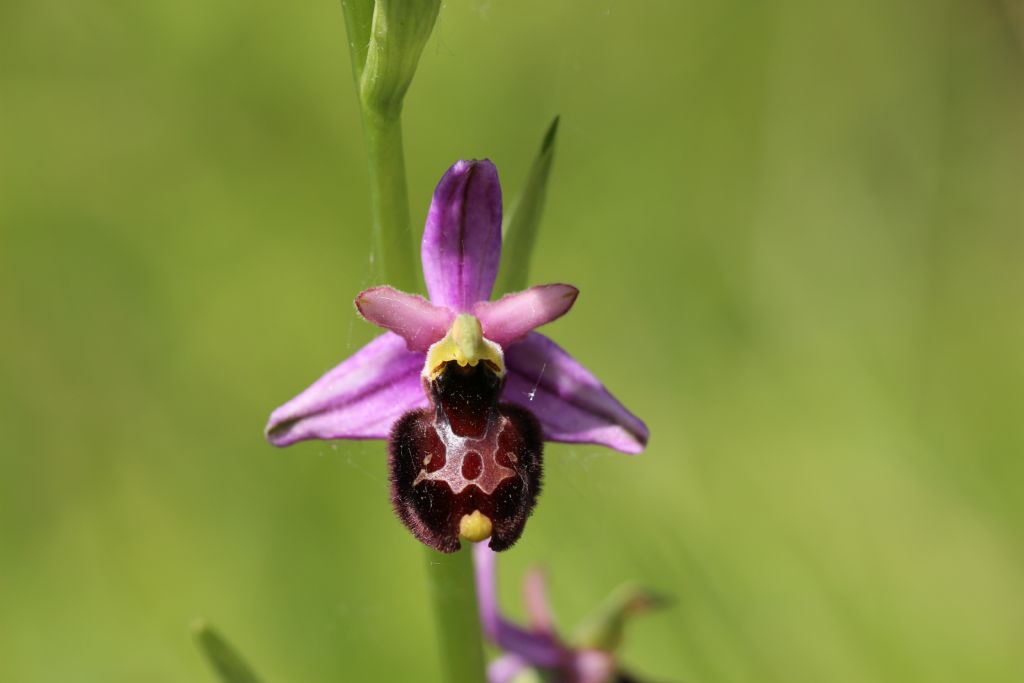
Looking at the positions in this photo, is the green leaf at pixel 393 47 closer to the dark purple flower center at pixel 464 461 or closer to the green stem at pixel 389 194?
the green stem at pixel 389 194

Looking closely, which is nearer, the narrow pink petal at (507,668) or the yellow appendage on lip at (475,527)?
the yellow appendage on lip at (475,527)

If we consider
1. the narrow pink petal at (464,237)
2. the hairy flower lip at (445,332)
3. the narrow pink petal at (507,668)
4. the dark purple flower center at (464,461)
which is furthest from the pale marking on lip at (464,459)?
the narrow pink petal at (507,668)

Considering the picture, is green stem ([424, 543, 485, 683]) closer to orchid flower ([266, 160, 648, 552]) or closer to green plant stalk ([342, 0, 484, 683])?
green plant stalk ([342, 0, 484, 683])

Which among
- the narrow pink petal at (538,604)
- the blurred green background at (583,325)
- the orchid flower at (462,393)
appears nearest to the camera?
the orchid flower at (462,393)

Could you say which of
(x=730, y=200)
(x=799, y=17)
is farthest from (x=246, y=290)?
(x=799, y=17)

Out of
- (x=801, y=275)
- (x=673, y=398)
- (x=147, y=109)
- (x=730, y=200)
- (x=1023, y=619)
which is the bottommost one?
(x=1023, y=619)

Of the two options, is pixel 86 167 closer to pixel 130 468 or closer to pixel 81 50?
pixel 81 50
